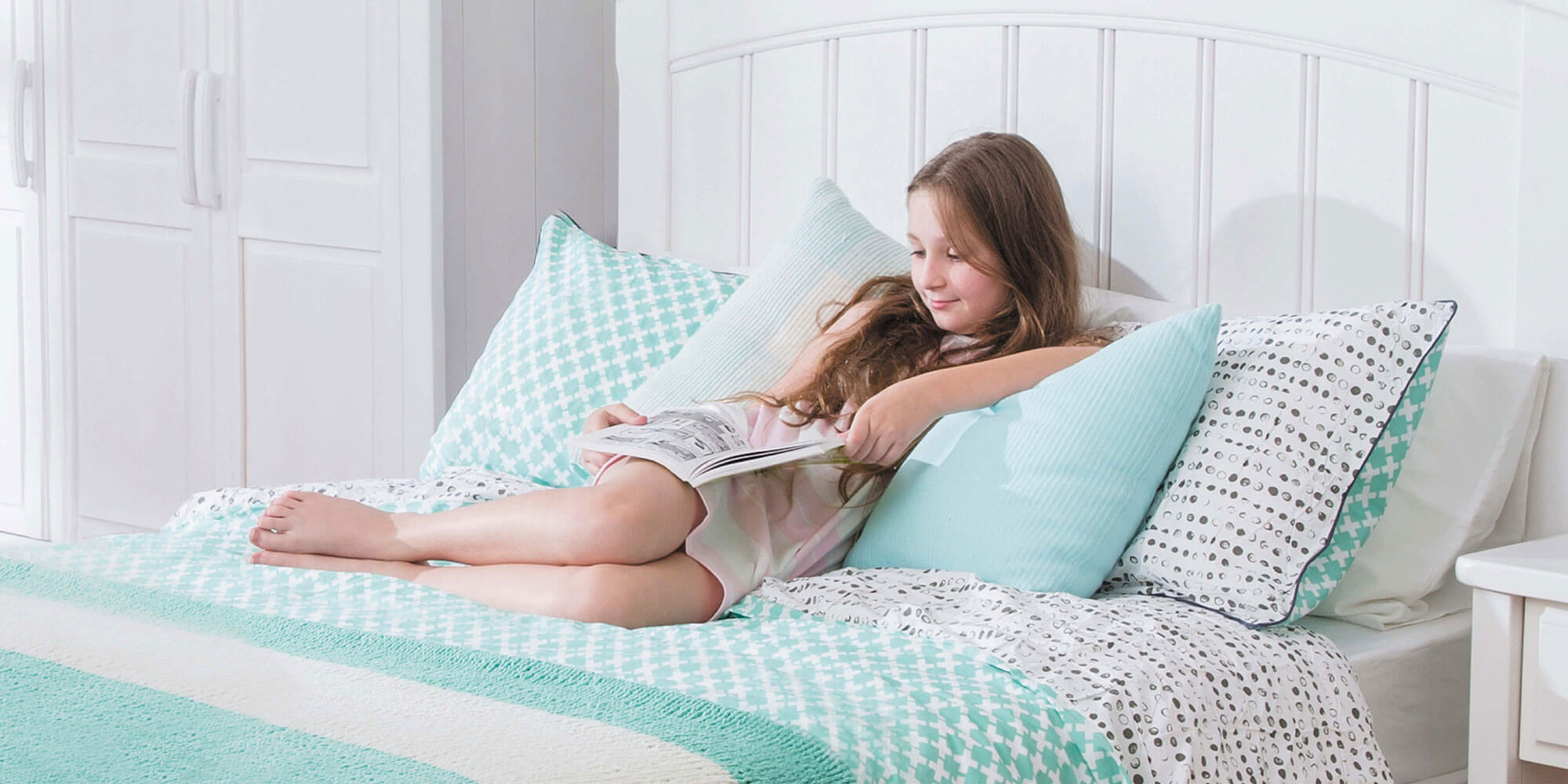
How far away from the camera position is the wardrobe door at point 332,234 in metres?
2.48

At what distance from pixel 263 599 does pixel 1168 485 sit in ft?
2.69

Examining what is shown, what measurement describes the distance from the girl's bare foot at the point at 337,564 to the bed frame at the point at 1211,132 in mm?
869

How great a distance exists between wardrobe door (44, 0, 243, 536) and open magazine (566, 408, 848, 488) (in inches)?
63.1

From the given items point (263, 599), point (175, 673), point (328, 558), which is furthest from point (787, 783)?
point (328, 558)

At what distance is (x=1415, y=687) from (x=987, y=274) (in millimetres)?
611

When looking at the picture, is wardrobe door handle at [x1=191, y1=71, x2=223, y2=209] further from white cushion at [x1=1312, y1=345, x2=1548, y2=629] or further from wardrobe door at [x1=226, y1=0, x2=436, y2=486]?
white cushion at [x1=1312, y1=345, x2=1548, y2=629]

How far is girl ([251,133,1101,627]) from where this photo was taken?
133 cm

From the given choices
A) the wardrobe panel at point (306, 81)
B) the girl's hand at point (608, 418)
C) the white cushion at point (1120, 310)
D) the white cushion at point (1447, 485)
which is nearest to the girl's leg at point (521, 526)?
the girl's hand at point (608, 418)

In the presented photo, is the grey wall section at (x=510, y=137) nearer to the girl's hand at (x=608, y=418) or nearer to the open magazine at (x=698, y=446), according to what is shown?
the girl's hand at (x=608, y=418)

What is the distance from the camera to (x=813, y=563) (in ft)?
4.81

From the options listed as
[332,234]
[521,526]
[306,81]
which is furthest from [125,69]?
[521,526]

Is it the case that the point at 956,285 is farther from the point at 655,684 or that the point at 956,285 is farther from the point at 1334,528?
the point at 655,684

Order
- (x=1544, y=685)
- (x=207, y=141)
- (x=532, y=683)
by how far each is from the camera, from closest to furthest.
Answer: (x=532, y=683)
(x=1544, y=685)
(x=207, y=141)

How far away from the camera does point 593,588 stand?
1269 millimetres
